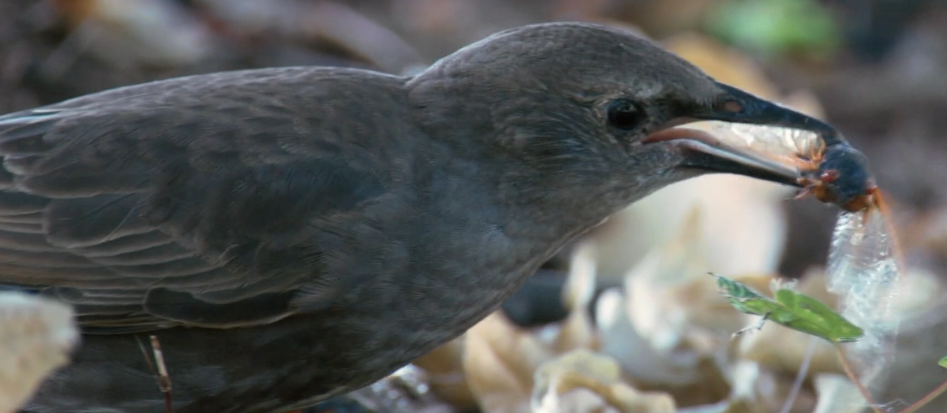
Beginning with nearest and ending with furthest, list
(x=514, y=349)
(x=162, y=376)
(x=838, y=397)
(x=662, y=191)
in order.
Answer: (x=162, y=376)
(x=838, y=397)
(x=514, y=349)
(x=662, y=191)

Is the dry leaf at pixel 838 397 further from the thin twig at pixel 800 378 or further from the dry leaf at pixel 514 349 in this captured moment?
the dry leaf at pixel 514 349

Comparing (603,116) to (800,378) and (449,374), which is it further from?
(449,374)

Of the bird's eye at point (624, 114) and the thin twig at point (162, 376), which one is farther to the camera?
the bird's eye at point (624, 114)

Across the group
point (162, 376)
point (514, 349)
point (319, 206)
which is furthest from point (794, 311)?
point (162, 376)

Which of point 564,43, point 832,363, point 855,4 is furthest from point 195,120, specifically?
point 855,4

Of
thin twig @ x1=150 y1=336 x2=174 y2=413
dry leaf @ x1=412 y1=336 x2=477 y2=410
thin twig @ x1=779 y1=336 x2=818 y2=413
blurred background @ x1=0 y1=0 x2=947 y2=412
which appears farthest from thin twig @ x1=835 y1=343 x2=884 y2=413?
thin twig @ x1=150 y1=336 x2=174 y2=413

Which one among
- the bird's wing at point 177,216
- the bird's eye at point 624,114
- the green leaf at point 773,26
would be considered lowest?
the bird's wing at point 177,216

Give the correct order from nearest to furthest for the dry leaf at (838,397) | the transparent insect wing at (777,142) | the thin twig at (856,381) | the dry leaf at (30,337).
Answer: the dry leaf at (30,337) → the thin twig at (856,381) → the transparent insect wing at (777,142) → the dry leaf at (838,397)

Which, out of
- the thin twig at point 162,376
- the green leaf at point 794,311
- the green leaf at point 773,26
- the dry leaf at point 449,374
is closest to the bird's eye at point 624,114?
the green leaf at point 794,311
